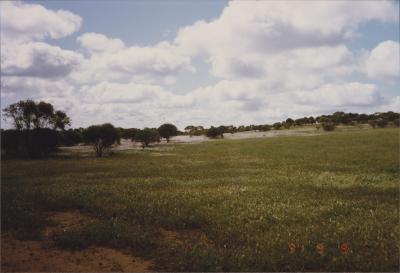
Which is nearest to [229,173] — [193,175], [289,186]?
[193,175]

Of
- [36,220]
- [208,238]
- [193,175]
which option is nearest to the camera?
[208,238]

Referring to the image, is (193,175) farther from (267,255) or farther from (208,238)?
(267,255)

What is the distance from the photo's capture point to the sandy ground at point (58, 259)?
11.3 metres

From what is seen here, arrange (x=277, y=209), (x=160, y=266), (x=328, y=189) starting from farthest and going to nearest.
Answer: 1. (x=328, y=189)
2. (x=277, y=209)
3. (x=160, y=266)

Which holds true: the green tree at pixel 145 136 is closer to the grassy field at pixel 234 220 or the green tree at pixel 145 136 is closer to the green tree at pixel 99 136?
the green tree at pixel 99 136

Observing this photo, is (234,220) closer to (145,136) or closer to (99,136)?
(99,136)

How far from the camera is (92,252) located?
12586 mm

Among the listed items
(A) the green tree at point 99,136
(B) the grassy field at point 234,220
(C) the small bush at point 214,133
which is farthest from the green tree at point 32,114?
(C) the small bush at point 214,133

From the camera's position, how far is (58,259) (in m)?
11.9

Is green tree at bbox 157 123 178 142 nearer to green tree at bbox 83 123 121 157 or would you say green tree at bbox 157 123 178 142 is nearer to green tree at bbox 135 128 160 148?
green tree at bbox 135 128 160 148

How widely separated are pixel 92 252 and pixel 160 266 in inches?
101
